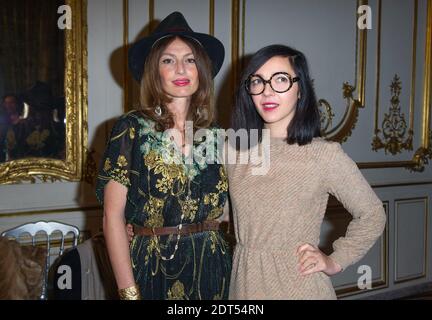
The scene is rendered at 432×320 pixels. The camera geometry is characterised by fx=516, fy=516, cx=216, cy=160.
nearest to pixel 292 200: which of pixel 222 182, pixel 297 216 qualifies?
pixel 297 216

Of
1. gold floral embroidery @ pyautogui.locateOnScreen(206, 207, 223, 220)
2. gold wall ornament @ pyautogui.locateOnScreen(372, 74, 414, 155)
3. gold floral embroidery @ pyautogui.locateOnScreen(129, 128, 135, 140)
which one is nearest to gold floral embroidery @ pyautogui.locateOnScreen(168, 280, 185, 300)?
gold floral embroidery @ pyautogui.locateOnScreen(206, 207, 223, 220)

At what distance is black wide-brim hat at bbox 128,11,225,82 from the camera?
5.56 ft

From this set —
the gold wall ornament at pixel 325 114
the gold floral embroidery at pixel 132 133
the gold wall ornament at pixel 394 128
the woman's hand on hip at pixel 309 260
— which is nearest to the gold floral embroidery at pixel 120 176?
the gold floral embroidery at pixel 132 133

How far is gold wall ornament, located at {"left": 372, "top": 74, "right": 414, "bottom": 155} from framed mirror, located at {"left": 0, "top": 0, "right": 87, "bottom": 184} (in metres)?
2.48

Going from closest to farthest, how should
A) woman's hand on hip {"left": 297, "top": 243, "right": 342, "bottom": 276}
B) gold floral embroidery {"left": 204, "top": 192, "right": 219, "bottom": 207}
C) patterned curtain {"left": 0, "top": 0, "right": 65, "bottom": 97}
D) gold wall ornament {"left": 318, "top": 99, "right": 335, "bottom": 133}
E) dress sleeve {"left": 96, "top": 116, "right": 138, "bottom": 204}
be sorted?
woman's hand on hip {"left": 297, "top": 243, "right": 342, "bottom": 276} < dress sleeve {"left": 96, "top": 116, "right": 138, "bottom": 204} < gold floral embroidery {"left": 204, "top": 192, "right": 219, "bottom": 207} < patterned curtain {"left": 0, "top": 0, "right": 65, "bottom": 97} < gold wall ornament {"left": 318, "top": 99, "right": 335, "bottom": 133}

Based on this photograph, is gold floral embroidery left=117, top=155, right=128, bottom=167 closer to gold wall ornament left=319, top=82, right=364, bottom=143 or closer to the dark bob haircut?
the dark bob haircut

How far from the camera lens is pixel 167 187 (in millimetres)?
1597

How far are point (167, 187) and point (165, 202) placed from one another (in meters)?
0.05

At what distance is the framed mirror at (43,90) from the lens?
2910 mm

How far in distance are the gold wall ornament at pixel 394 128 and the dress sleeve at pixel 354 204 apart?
9.55 ft

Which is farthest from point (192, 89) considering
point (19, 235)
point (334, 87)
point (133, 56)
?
point (334, 87)

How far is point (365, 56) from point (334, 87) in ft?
1.32

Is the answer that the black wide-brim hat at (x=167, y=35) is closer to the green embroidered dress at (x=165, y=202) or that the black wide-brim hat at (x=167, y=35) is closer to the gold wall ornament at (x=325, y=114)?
the green embroidered dress at (x=165, y=202)

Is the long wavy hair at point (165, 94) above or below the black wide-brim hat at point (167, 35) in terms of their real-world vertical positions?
below
